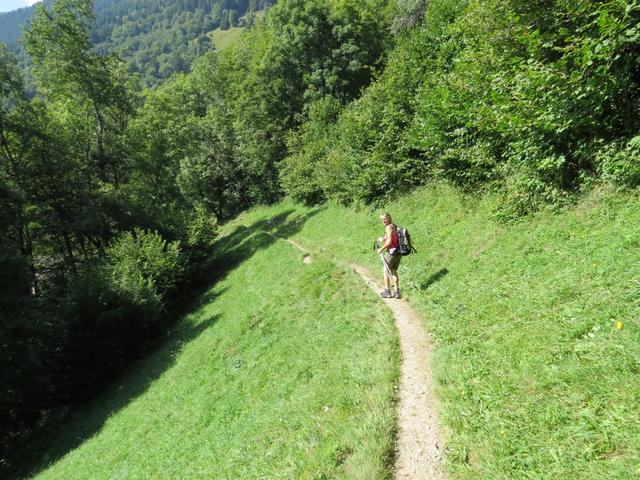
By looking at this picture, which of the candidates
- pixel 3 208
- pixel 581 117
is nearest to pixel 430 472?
pixel 581 117

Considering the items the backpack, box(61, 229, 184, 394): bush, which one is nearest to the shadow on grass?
box(61, 229, 184, 394): bush

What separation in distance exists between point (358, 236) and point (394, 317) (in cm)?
1078

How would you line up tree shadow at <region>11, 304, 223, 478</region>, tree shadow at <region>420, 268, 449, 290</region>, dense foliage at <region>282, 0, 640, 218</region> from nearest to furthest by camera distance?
dense foliage at <region>282, 0, 640, 218</region> < tree shadow at <region>420, 268, 449, 290</region> < tree shadow at <region>11, 304, 223, 478</region>

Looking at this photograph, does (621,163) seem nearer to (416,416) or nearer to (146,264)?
(416,416)

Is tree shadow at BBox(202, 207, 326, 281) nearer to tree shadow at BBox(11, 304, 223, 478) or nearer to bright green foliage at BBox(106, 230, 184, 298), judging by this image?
bright green foliage at BBox(106, 230, 184, 298)

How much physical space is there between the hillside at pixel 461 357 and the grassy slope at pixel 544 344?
23 mm

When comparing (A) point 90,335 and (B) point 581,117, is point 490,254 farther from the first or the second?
(A) point 90,335

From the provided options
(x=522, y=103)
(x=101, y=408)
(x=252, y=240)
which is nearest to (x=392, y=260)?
(x=522, y=103)

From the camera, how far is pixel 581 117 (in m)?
9.31

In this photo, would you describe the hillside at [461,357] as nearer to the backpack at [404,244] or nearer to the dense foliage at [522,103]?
the dense foliage at [522,103]

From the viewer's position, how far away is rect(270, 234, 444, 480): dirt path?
537 centimetres

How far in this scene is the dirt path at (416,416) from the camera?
5371mm

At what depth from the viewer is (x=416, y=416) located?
6.34 metres

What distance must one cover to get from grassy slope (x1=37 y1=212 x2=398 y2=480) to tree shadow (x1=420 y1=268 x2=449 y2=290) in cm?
177
